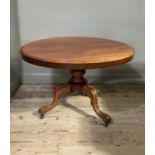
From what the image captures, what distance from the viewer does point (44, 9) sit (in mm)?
2672

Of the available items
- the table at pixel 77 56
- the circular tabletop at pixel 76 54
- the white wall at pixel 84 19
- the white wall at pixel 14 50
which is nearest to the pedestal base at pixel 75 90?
the table at pixel 77 56

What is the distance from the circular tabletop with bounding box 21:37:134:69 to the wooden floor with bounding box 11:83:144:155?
453 millimetres

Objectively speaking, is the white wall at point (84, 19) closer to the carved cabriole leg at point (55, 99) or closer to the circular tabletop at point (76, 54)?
the circular tabletop at point (76, 54)

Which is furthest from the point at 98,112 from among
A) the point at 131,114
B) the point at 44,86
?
the point at 44,86

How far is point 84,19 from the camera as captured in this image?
2.71 m

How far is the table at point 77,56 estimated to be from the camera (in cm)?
177

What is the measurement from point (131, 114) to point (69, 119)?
0.48 metres

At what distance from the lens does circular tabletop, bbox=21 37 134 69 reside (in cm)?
177

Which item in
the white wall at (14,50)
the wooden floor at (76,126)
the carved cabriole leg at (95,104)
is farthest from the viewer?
the white wall at (14,50)

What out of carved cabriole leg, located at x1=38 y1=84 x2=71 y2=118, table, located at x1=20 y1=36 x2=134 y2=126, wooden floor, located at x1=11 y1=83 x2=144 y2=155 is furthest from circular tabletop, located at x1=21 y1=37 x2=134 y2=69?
wooden floor, located at x1=11 y1=83 x2=144 y2=155

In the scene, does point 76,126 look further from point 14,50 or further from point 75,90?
point 14,50

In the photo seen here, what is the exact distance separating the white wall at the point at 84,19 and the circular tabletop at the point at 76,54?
1.66ft

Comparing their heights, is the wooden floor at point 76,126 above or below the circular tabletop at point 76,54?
below

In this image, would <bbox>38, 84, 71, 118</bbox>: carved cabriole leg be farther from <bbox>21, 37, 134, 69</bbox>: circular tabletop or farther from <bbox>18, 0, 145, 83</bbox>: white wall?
<bbox>18, 0, 145, 83</bbox>: white wall
